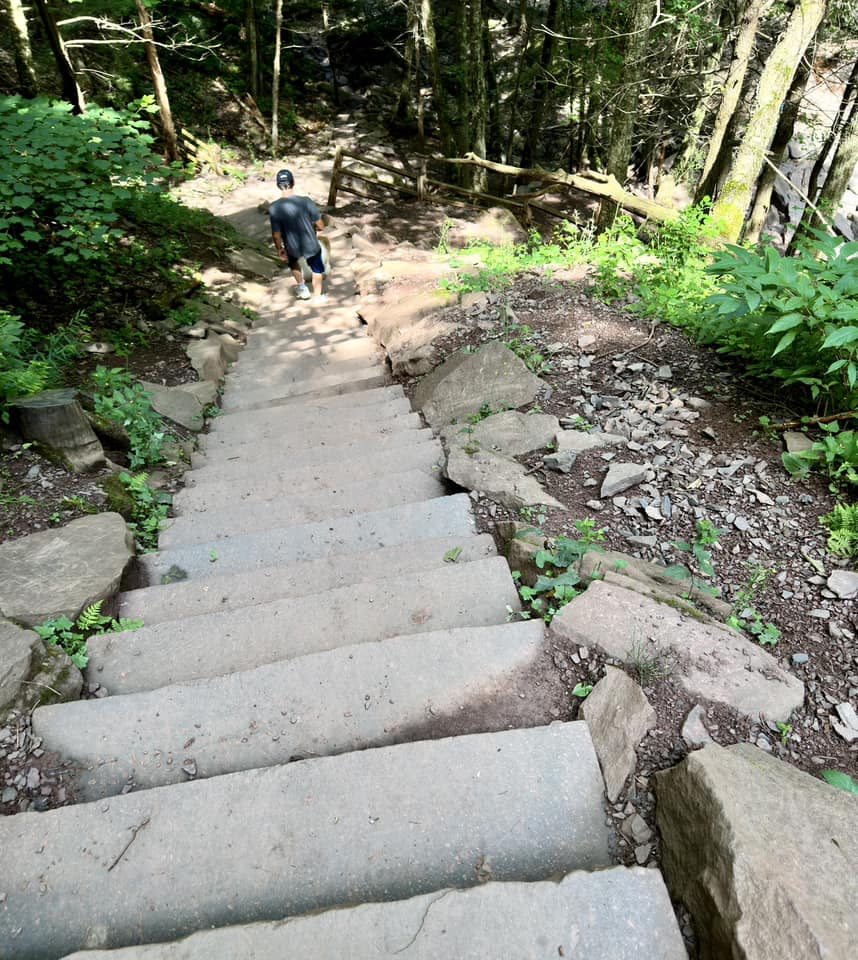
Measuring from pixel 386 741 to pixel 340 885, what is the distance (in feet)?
1.52

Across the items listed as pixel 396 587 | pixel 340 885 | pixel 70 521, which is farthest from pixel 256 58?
pixel 340 885

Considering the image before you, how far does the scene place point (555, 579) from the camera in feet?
7.85

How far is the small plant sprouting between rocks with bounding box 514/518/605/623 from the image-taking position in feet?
7.54

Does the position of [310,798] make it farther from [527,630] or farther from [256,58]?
[256,58]

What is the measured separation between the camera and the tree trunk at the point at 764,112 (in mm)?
5957

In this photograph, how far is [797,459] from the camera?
289 centimetres

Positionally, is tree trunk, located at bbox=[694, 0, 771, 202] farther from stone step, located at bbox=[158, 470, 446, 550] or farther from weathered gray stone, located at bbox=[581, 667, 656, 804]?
weathered gray stone, located at bbox=[581, 667, 656, 804]

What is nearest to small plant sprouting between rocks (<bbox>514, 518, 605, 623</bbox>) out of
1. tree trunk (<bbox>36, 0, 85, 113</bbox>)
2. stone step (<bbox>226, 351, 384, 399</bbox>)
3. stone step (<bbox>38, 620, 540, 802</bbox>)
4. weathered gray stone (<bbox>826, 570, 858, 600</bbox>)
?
stone step (<bbox>38, 620, 540, 802</bbox>)

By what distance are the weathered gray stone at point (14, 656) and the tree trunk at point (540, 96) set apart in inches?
717

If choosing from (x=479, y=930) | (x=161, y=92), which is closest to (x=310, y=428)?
(x=479, y=930)

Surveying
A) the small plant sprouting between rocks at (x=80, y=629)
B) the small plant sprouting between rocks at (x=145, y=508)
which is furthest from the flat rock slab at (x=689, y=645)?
the small plant sprouting between rocks at (x=145, y=508)

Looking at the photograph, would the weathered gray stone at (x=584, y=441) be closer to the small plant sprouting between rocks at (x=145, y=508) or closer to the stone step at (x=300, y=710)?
the stone step at (x=300, y=710)

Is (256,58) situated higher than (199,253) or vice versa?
(256,58)

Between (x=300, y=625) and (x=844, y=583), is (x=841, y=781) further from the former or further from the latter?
(x=300, y=625)
